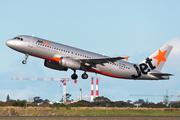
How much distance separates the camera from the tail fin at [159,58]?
204 feet

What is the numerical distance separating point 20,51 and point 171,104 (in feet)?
137

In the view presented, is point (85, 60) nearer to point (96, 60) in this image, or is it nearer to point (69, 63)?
point (96, 60)

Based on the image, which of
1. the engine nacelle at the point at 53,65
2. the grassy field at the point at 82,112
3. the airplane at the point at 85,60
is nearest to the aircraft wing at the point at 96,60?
the airplane at the point at 85,60

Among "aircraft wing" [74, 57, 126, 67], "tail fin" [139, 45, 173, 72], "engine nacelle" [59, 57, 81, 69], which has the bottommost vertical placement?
"engine nacelle" [59, 57, 81, 69]

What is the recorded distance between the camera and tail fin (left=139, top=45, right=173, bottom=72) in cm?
6225

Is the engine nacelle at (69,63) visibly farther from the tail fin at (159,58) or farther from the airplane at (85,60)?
the tail fin at (159,58)

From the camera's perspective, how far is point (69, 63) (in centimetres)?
5316

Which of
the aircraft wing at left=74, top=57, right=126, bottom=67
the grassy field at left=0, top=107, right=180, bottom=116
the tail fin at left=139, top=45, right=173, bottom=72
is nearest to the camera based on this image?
the aircraft wing at left=74, top=57, right=126, bottom=67

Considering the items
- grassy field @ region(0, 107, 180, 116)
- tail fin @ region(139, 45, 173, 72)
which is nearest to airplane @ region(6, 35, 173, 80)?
tail fin @ region(139, 45, 173, 72)

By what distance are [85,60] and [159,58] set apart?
16.3 meters

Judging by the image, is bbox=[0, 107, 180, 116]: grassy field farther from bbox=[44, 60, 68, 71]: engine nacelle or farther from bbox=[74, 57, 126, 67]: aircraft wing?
bbox=[74, 57, 126, 67]: aircraft wing

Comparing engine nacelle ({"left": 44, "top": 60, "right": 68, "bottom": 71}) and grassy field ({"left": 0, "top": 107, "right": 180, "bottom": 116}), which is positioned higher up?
engine nacelle ({"left": 44, "top": 60, "right": 68, "bottom": 71})

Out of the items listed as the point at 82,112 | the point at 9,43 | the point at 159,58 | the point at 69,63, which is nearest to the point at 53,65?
the point at 69,63

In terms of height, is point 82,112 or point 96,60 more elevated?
point 96,60
